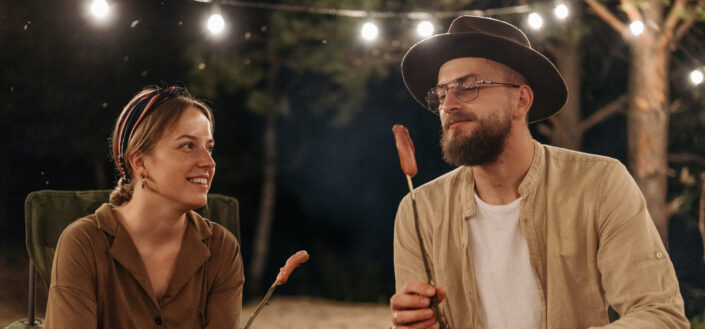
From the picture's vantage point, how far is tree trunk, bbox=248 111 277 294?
762 cm

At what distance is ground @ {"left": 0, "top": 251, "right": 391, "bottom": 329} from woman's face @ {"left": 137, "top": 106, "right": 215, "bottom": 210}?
14.6ft

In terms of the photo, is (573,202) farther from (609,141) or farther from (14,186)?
(609,141)

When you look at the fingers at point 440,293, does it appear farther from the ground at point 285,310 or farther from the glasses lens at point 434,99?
the ground at point 285,310

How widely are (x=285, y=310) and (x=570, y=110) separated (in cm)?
354

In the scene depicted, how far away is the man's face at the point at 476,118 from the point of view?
2.02 m

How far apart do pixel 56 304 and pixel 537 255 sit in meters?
1.37

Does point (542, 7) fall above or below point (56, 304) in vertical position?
above

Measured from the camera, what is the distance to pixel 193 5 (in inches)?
278

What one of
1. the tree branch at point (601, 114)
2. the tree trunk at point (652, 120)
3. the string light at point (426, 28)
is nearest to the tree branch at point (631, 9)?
the tree trunk at point (652, 120)

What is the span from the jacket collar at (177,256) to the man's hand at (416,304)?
62cm

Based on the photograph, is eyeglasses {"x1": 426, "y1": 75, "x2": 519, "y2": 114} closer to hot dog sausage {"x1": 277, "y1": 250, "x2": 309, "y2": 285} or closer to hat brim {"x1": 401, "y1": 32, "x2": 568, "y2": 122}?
hat brim {"x1": 401, "y1": 32, "x2": 568, "y2": 122}

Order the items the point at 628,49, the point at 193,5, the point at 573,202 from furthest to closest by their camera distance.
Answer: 1. the point at 193,5
2. the point at 628,49
3. the point at 573,202

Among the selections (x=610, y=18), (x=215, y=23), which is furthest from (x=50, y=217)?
(x=610, y=18)

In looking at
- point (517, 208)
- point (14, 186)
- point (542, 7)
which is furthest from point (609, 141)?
point (14, 186)
